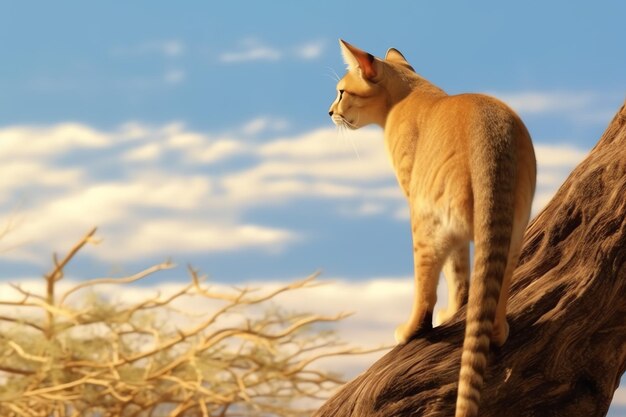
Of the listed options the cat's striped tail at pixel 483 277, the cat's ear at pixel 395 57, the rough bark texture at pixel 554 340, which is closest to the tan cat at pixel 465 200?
the cat's striped tail at pixel 483 277

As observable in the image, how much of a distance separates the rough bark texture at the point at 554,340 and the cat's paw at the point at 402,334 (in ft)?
0.08

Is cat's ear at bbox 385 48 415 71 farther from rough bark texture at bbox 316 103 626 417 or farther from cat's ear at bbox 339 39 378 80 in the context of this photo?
rough bark texture at bbox 316 103 626 417

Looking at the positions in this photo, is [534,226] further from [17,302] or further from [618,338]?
[17,302]

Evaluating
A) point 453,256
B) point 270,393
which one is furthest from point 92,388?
point 453,256

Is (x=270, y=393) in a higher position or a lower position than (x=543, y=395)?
higher

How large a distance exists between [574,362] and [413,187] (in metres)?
0.71

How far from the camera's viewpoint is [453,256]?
2.43m

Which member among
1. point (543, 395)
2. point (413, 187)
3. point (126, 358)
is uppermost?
point (126, 358)

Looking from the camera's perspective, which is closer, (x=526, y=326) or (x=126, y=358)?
(x=526, y=326)

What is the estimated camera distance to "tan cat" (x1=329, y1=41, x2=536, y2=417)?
209cm

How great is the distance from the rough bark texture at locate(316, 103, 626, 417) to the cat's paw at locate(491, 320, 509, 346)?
45 mm

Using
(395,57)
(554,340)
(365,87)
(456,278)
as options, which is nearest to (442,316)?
(456,278)

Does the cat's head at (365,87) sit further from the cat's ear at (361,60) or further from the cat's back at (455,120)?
the cat's back at (455,120)

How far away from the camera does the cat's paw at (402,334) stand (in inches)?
96.2
